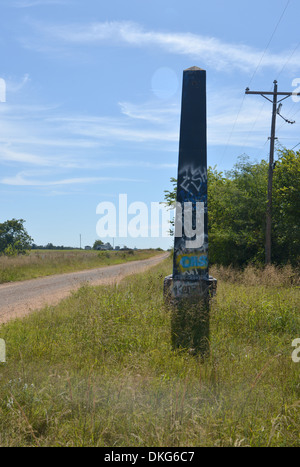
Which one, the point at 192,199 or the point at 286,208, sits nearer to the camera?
the point at 192,199

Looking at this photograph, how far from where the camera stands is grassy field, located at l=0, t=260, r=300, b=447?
3277 millimetres

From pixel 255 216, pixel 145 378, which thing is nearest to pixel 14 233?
pixel 255 216

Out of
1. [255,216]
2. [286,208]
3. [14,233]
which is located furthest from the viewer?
[14,233]

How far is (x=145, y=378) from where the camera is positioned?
4508mm

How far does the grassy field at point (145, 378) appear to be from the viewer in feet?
10.8

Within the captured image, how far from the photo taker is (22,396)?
3893 millimetres

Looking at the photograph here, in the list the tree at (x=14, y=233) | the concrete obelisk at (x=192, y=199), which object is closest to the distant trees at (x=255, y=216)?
the concrete obelisk at (x=192, y=199)

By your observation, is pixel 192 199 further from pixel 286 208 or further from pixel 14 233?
pixel 14 233

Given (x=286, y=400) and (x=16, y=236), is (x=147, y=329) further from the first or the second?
(x=16, y=236)

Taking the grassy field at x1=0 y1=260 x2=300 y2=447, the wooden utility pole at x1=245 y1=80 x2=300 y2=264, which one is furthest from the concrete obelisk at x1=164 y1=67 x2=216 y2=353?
the wooden utility pole at x1=245 y1=80 x2=300 y2=264

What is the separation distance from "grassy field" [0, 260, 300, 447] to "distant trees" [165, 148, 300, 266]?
10422 mm

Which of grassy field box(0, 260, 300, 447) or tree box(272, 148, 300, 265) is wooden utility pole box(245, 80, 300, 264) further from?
grassy field box(0, 260, 300, 447)

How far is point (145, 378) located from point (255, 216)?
16.2 meters

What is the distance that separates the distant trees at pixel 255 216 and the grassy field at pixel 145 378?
10422 millimetres
